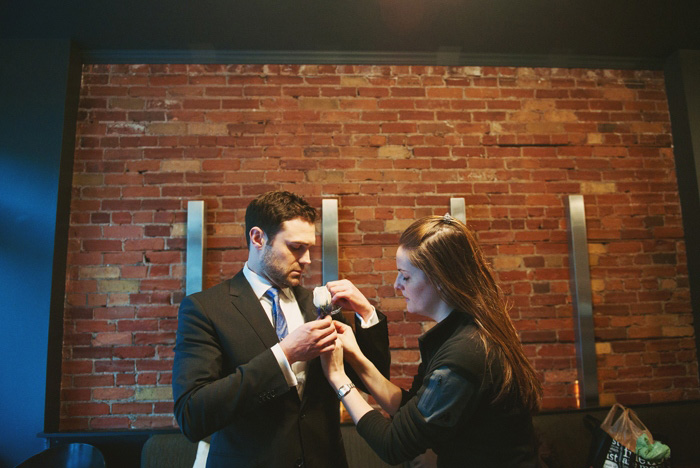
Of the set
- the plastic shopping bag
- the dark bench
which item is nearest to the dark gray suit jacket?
the dark bench

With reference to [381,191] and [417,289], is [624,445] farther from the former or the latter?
[381,191]

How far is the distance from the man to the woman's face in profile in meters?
0.29

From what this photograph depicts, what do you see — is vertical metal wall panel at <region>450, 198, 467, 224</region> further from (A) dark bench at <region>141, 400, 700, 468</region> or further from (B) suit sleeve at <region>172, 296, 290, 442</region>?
(B) suit sleeve at <region>172, 296, 290, 442</region>

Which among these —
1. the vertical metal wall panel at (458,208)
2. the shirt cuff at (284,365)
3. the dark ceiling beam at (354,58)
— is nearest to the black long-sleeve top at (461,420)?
the shirt cuff at (284,365)

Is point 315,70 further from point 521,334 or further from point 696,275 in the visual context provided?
point 696,275

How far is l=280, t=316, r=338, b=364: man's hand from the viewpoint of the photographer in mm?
1486

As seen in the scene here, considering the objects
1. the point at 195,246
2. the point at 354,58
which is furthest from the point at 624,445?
the point at 354,58

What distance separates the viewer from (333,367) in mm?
1571

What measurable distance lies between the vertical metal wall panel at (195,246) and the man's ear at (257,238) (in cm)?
112

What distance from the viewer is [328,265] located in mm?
2910

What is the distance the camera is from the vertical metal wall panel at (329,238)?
114 inches

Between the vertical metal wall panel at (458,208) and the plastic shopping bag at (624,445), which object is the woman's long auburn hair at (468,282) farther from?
the vertical metal wall panel at (458,208)

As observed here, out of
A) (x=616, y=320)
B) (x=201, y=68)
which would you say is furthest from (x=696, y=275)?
(x=201, y=68)

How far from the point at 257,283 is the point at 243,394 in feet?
1.61
